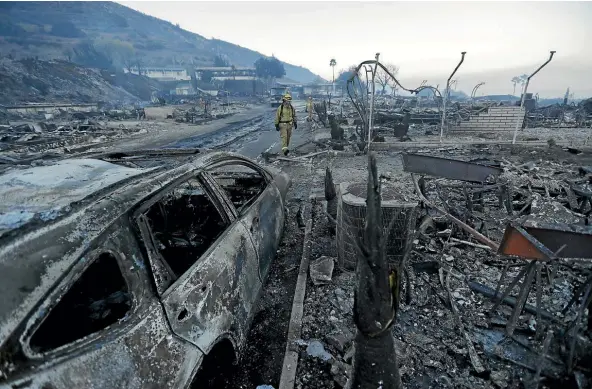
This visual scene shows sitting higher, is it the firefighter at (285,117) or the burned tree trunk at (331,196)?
the firefighter at (285,117)

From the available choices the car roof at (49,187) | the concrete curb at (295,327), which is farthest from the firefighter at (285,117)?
the car roof at (49,187)

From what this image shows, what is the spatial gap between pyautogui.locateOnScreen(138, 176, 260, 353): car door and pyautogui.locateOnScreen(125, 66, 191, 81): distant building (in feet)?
295

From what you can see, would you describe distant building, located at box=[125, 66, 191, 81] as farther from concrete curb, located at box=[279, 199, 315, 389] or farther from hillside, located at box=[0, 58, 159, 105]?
concrete curb, located at box=[279, 199, 315, 389]

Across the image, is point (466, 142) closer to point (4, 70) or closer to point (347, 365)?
point (347, 365)

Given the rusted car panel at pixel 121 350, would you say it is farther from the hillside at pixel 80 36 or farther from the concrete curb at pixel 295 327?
the hillside at pixel 80 36

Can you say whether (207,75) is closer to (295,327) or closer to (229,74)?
(229,74)

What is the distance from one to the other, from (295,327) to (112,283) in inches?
61.4

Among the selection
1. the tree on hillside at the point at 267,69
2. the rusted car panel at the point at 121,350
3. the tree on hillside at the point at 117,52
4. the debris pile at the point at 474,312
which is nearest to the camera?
the rusted car panel at the point at 121,350

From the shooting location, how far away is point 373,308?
165 cm

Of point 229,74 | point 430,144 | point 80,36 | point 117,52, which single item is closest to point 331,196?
point 430,144

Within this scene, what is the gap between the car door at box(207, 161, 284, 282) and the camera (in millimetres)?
3033

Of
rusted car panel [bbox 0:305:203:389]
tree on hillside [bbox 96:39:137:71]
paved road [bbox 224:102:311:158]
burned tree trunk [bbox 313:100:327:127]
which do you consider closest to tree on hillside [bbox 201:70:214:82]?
tree on hillside [bbox 96:39:137:71]

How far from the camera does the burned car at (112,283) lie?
3.98ft

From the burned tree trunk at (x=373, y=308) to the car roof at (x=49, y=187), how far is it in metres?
1.47
